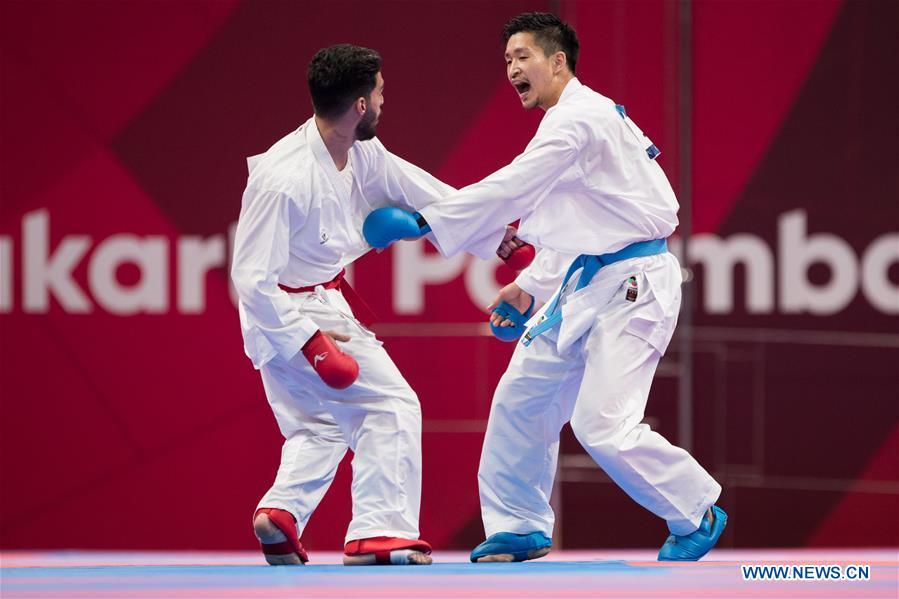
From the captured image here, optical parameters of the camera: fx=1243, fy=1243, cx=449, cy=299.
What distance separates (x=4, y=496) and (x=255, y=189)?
355 centimetres

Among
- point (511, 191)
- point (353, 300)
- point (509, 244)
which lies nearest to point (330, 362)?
point (353, 300)

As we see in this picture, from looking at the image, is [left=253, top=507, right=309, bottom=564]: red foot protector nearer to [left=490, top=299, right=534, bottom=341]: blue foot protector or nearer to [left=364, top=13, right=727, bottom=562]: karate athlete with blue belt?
[left=364, top=13, right=727, bottom=562]: karate athlete with blue belt

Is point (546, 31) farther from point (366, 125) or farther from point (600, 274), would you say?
point (600, 274)

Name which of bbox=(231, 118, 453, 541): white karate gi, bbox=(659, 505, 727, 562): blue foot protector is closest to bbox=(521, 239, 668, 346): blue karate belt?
bbox=(231, 118, 453, 541): white karate gi

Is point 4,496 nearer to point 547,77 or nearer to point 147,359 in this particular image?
point 147,359

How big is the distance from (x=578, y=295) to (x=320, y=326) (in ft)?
2.65

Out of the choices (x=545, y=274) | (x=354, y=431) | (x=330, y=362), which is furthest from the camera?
(x=545, y=274)

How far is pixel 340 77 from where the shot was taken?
3.77 m

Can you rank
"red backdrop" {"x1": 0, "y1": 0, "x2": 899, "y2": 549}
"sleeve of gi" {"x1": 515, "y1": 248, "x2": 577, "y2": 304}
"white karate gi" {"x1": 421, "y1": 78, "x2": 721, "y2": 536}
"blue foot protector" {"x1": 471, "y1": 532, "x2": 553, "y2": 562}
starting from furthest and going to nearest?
"red backdrop" {"x1": 0, "y1": 0, "x2": 899, "y2": 549} → "sleeve of gi" {"x1": 515, "y1": 248, "x2": 577, "y2": 304} → "blue foot protector" {"x1": 471, "y1": 532, "x2": 553, "y2": 562} → "white karate gi" {"x1": 421, "y1": 78, "x2": 721, "y2": 536}

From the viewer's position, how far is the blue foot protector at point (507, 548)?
13.1 ft

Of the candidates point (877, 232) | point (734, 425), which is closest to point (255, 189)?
point (734, 425)

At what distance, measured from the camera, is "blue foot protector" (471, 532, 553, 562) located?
3979 mm

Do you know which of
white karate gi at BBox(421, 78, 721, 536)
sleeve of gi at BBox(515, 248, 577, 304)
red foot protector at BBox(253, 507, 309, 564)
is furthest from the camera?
sleeve of gi at BBox(515, 248, 577, 304)

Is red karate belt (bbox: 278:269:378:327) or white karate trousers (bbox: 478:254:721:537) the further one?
red karate belt (bbox: 278:269:378:327)
